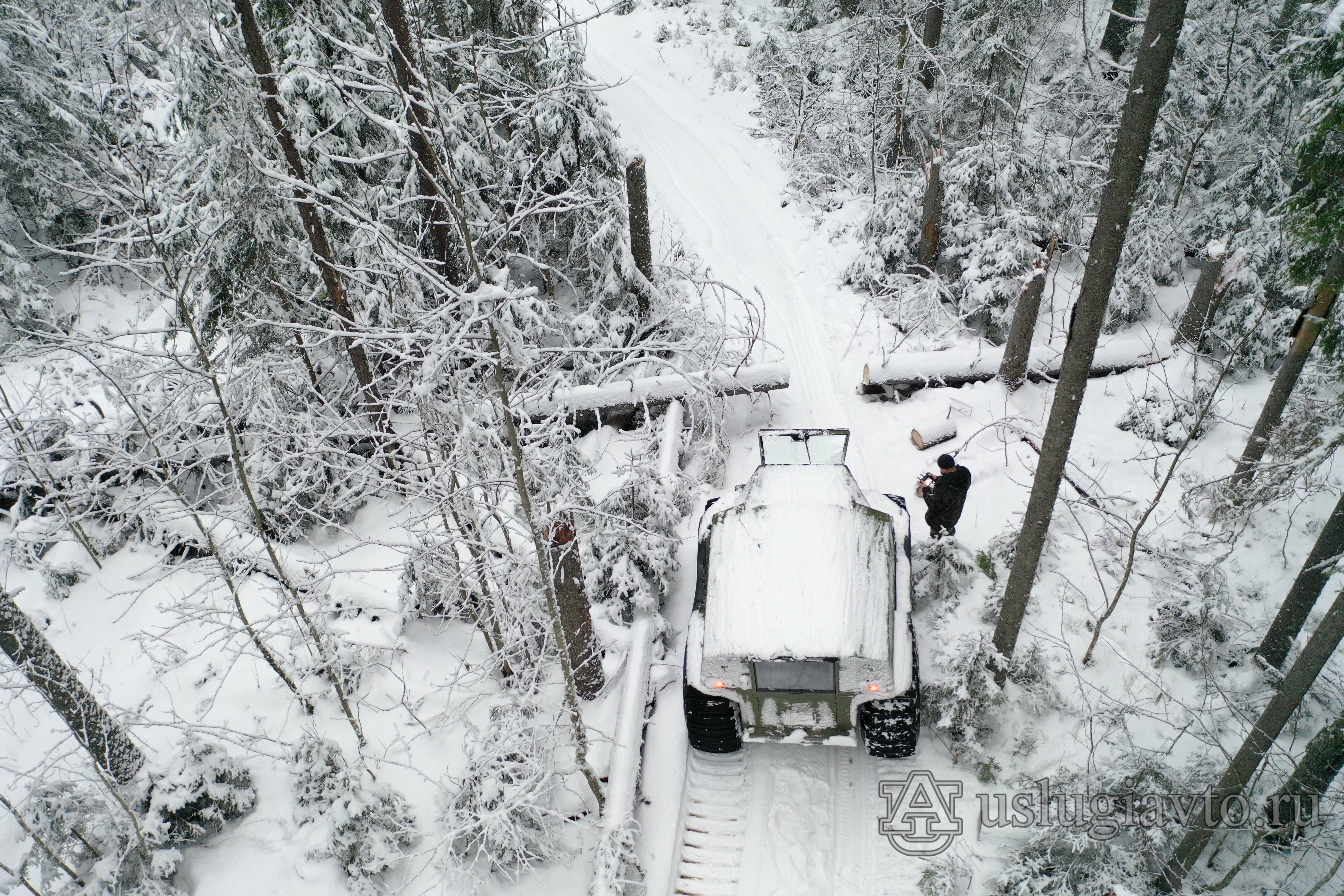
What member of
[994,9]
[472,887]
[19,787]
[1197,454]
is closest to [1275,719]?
[1197,454]

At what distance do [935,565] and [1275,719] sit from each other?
3547 mm

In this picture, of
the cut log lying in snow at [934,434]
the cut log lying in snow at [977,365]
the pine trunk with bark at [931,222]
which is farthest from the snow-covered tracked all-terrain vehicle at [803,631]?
the pine trunk with bark at [931,222]

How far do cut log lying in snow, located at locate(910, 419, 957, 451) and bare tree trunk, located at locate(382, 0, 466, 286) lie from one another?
7.52 meters

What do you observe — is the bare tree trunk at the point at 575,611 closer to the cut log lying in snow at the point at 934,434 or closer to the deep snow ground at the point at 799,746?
the deep snow ground at the point at 799,746

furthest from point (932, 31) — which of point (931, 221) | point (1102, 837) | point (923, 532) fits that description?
point (1102, 837)

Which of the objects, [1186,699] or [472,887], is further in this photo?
[1186,699]

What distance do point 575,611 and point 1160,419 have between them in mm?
9427

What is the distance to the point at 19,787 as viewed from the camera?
7719 millimetres

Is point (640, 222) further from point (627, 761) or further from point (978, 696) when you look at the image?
point (978, 696)

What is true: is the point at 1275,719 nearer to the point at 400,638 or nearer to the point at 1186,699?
the point at 1186,699

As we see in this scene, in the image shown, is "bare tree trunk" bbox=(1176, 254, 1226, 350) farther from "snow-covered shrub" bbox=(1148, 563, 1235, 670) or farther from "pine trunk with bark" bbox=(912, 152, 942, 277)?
"pine trunk with bark" bbox=(912, 152, 942, 277)

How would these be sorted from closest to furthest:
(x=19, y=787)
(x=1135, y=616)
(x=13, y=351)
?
(x=13, y=351), (x=19, y=787), (x=1135, y=616)

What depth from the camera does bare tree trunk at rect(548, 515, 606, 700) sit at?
6.69m

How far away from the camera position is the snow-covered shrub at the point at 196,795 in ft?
23.3
